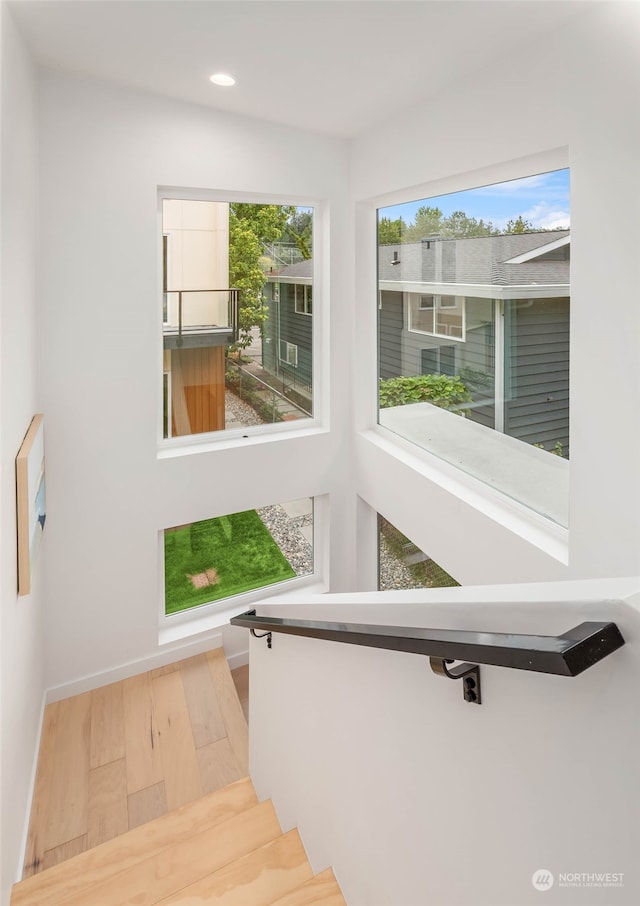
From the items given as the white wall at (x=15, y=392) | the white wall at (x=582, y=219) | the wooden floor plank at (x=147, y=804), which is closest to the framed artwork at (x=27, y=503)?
the white wall at (x=15, y=392)

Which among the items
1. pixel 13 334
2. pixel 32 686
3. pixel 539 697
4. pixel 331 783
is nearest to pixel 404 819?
pixel 331 783

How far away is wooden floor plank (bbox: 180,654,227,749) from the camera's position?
3055 millimetres

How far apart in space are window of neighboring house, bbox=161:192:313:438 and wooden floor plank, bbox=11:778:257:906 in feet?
6.58

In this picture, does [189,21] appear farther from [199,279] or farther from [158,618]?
[158,618]

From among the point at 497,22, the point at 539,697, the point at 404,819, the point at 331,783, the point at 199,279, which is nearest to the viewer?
the point at 539,697

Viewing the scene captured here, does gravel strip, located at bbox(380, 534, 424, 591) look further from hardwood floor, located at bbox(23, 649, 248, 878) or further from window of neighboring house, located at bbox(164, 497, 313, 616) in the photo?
hardwood floor, located at bbox(23, 649, 248, 878)

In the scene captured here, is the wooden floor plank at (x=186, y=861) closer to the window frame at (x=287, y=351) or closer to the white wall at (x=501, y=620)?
the white wall at (x=501, y=620)

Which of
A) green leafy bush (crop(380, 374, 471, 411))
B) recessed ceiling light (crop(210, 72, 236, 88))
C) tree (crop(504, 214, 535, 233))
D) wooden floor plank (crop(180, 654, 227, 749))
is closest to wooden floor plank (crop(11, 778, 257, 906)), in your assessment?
wooden floor plank (crop(180, 654, 227, 749))

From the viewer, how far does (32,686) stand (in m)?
2.62

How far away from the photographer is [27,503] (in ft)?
6.68

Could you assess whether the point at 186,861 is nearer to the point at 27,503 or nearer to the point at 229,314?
the point at 27,503

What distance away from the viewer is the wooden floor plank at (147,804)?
2.56 metres

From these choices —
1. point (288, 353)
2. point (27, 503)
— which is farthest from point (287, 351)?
point (27, 503)

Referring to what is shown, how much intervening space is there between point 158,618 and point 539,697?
10.2 feet
